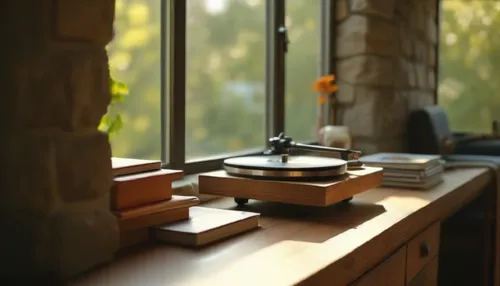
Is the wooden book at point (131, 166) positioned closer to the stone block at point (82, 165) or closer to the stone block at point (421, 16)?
the stone block at point (82, 165)

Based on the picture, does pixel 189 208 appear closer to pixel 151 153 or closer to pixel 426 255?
pixel 151 153

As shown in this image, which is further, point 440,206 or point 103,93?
point 440,206

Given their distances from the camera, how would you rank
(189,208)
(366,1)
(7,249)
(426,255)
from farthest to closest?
(366,1), (426,255), (189,208), (7,249)

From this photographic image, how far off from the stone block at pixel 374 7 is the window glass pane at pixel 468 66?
47.7 inches

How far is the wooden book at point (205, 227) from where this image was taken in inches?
46.9

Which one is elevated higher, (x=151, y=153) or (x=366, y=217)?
(x=151, y=153)

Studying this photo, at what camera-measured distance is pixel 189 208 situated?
1.36 meters

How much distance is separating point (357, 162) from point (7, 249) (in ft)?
3.54

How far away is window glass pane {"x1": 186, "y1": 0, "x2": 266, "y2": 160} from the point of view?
1.97m

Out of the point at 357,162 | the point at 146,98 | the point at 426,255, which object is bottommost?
the point at 426,255

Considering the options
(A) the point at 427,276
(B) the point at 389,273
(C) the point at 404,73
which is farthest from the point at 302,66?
(B) the point at 389,273

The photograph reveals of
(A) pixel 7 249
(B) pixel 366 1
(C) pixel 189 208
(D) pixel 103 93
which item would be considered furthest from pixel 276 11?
(A) pixel 7 249

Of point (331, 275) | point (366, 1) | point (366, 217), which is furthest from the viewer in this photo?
point (366, 1)

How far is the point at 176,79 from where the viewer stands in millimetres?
1844
